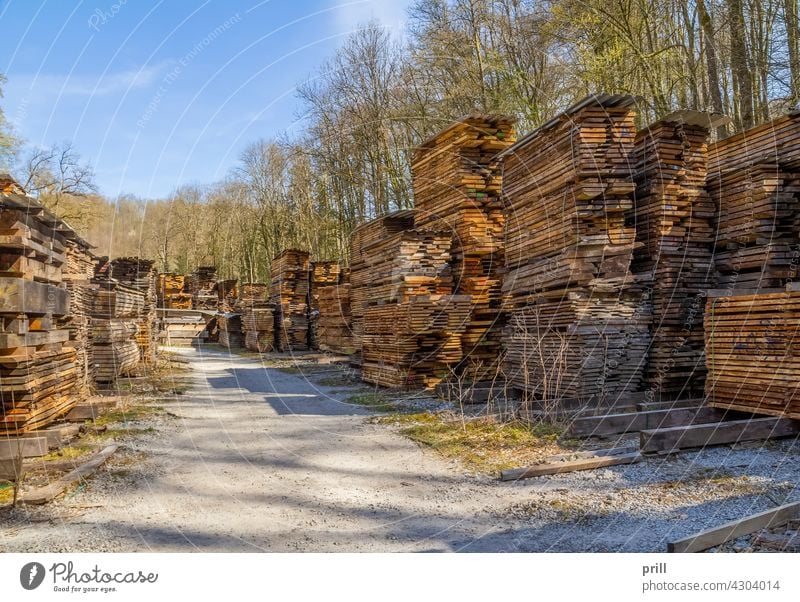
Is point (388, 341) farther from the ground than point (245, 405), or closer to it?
farther from the ground

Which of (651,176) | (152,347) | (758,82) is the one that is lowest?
(152,347)

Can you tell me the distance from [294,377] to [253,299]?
11676 mm

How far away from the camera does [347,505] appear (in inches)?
219

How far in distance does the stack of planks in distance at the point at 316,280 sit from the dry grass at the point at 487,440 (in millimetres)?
16185

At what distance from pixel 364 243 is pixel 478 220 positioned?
3659mm

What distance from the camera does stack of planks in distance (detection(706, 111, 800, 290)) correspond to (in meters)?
8.80

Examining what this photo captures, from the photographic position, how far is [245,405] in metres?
11.4

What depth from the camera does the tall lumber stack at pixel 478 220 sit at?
12.2 m

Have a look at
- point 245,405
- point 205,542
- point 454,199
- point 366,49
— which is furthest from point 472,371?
point 205,542

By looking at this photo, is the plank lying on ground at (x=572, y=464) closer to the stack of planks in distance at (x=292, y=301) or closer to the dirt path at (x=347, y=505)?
the dirt path at (x=347, y=505)

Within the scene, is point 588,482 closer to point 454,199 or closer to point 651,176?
point 651,176

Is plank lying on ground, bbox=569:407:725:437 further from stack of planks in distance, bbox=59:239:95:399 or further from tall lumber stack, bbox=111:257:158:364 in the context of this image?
tall lumber stack, bbox=111:257:158:364

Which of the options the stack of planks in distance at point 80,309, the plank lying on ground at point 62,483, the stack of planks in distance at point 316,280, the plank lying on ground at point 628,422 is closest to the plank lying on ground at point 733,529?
the plank lying on ground at point 628,422
